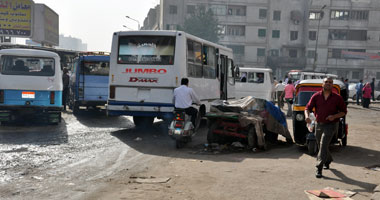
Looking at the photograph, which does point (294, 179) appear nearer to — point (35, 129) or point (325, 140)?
point (325, 140)

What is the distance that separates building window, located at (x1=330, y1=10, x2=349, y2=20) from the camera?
216 ft

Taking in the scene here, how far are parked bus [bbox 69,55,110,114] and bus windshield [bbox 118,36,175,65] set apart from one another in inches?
211

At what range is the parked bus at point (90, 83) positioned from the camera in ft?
56.1

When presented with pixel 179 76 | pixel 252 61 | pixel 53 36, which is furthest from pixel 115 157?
pixel 252 61

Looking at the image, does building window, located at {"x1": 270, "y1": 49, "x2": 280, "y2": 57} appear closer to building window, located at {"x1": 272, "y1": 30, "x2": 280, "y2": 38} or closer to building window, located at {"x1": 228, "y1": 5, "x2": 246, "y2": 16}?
building window, located at {"x1": 272, "y1": 30, "x2": 280, "y2": 38}

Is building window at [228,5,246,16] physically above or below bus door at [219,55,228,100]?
above

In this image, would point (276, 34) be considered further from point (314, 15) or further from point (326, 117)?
point (326, 117)

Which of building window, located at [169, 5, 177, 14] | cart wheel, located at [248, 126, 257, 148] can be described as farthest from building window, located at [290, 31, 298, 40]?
cart wheel, located at [248, 126, 257, 148]

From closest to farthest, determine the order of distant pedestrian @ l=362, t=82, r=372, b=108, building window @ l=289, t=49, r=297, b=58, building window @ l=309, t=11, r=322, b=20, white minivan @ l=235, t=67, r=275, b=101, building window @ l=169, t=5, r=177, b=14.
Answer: white minivan @ l=235, t=67, r=275, b=101 < distant pedestrian @ l=362, t=82, r=372, b=108 < building window @ l=169, t=5, r=177, b=14 < building window @ l=309, t=11, r=322, b=20 < building window @ l=289, t=49, r=297, b=58

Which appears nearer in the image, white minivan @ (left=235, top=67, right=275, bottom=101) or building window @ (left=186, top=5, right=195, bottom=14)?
white minivan @ (left=235, top=67, right=275, bottom=101)

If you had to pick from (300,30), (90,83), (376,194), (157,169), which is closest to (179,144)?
(157,169)

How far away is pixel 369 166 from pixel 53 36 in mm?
45507

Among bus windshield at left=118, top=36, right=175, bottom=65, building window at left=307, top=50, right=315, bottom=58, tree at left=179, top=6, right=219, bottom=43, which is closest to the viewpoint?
bus windshield at left=118, top=36, right=175, bottom=65

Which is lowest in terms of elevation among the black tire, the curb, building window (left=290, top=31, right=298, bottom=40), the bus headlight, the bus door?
the curb
